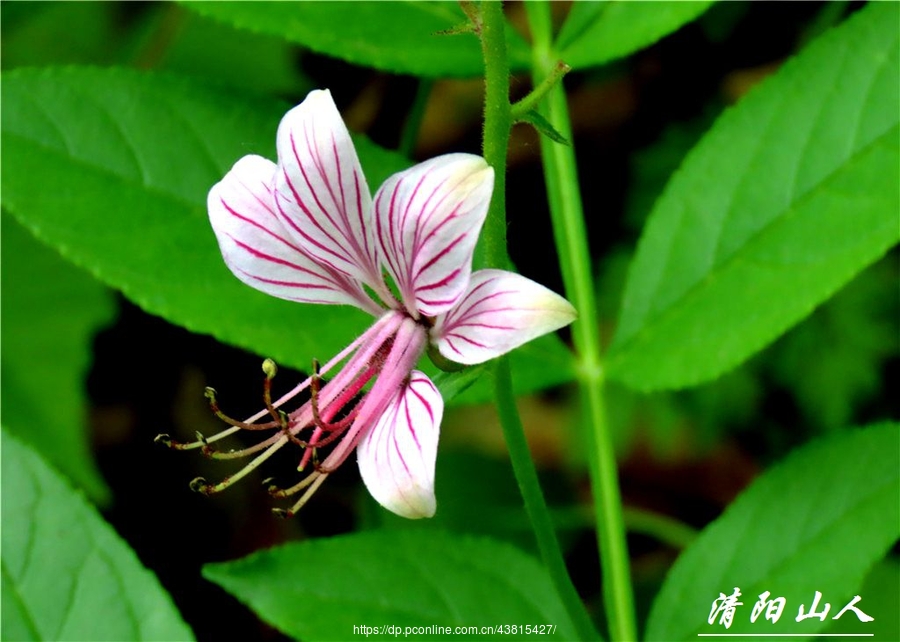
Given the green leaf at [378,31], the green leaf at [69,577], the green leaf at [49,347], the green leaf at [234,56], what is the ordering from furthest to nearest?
the green leaf at [234,56] → the green leaf at [49,347] → the green leaf at [378,31] → the green leaf at [69,577]

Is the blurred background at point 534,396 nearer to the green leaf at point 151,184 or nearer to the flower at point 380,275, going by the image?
the green leaf at point 151,184

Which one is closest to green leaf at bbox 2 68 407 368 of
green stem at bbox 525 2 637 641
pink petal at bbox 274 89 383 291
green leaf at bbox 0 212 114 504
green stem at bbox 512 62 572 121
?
green stem at bbox 525 2 637 641

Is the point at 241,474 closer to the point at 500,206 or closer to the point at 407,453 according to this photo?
the point at 407,453

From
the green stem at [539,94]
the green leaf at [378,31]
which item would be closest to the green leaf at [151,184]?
the green leaf at [378,31]

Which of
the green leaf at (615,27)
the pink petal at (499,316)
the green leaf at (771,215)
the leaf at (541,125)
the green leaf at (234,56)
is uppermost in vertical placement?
the green leaf at (234,56)

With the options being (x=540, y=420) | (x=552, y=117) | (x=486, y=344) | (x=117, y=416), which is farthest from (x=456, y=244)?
(x=117, y=416)

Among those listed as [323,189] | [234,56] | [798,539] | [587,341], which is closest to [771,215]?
[587,341]

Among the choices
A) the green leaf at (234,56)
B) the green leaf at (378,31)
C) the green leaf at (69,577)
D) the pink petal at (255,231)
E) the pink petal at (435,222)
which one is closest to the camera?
the pink petal at (435,222)
